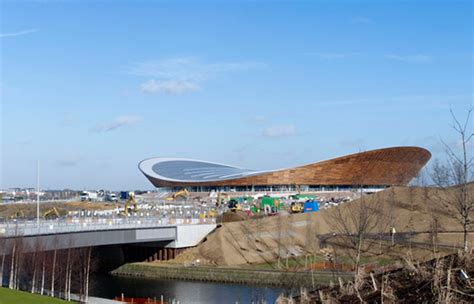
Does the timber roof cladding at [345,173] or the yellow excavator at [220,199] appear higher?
the timber roof cladding at [345,173]

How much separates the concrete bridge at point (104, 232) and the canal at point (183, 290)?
2.37m

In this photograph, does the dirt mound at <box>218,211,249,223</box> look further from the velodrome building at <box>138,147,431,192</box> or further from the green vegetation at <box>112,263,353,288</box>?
the velodrome building at <box>138,147,431,192</box>

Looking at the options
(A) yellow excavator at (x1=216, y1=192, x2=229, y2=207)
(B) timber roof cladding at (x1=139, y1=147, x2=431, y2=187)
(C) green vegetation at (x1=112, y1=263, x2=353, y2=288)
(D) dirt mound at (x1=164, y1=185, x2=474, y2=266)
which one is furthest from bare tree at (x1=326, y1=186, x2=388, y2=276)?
(B) timber roof cladding at (x1=139, y1=147, x2=431, y2=187)

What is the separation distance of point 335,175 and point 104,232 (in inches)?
2079

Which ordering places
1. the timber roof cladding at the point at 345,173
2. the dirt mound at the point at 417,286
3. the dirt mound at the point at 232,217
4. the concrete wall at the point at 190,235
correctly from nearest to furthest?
the dirt mound at the point at 417,286, the concrete wall at the point at 190,235, the dirt mound at the point at 232,217, the timber roof cladding at the point at 345,173

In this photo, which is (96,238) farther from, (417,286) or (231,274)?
(417,286)

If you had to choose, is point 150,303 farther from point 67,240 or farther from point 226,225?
point 226,225

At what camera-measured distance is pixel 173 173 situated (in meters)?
96.8

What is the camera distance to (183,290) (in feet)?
98.7

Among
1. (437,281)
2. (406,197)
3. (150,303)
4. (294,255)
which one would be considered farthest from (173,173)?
(437,281)

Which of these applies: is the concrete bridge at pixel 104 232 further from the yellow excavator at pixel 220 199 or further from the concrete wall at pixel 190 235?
A: the yellow excavator at pixel 220 199

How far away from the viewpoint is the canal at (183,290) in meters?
27.0

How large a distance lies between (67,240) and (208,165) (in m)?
71.7

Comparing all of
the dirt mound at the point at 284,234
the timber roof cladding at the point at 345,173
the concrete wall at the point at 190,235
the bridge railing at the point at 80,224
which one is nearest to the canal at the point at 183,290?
the bridge railing at the point at 80,224
